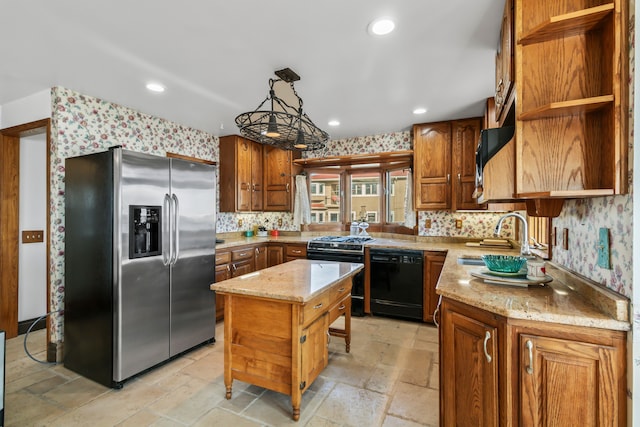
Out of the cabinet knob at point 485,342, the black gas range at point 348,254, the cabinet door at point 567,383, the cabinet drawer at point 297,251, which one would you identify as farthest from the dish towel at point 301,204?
the cabinet door at point 567,383

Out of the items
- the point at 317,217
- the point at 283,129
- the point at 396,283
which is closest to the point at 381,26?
the point at 283,129

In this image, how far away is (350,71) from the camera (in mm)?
2428

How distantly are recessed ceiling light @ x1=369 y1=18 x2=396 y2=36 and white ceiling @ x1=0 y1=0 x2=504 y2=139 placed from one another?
0.04 meters

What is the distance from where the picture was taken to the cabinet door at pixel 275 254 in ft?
14.1

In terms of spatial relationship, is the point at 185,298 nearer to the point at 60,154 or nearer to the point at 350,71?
the point at 60,154

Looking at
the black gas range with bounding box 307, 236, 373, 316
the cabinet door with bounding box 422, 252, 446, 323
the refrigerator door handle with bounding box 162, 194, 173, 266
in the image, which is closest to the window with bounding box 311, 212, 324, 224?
the black gas range with bounding box 307, 236, 373, 316

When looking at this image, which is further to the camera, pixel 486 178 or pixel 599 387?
pixel 486 178

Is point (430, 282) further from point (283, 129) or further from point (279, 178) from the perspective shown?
point (279, 178)

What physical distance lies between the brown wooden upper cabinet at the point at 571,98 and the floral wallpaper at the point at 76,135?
344cm

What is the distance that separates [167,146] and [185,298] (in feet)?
6.45

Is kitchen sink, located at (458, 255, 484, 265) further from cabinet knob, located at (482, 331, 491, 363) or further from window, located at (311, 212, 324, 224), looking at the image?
window, located at (311, 212, 324, 224)

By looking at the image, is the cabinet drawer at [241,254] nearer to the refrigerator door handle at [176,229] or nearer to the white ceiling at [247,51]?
the refrigerator door handle at [176,229]

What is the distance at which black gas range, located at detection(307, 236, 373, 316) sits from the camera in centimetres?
381

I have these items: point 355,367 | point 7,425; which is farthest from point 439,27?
point 7,425
